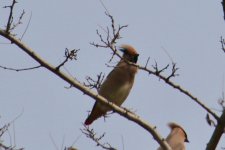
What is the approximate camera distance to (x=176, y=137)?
8.84 metres

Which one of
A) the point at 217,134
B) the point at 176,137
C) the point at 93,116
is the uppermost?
the point at 176,137

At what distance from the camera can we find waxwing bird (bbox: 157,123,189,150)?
8.61 metres

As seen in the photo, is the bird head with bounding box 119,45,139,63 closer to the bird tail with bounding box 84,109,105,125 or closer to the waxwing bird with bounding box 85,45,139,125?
the waxwing bird with bounding box 85,45,139,125

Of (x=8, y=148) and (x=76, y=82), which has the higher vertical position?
(x=76, y=82)

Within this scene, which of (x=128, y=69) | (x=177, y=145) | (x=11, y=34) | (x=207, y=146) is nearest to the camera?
(x=207, y=146)

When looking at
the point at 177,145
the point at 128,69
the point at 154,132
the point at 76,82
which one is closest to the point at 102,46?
the point at 76,82

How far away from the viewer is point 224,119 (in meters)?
3.54

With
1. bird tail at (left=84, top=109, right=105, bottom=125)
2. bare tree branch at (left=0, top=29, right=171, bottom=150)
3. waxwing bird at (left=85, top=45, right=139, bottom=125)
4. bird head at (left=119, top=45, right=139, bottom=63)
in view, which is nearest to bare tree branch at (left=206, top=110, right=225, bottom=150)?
bare tree branch at (left=0, top=29, right=171, bottom=150)

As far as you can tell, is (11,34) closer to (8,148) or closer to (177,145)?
(8,148)

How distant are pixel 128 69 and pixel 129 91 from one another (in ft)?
0.97

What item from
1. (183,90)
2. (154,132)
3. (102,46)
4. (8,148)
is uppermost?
(102,46)

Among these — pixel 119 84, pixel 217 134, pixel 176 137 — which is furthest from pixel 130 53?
pixel 217 134

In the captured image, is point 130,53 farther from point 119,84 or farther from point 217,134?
point 217,134

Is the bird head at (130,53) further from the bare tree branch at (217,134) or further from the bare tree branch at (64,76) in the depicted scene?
the bare tree branch at (217,134)
